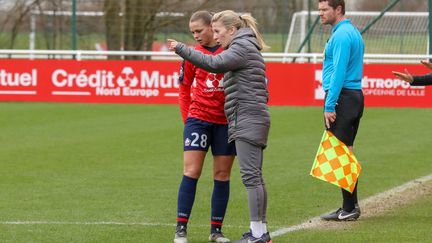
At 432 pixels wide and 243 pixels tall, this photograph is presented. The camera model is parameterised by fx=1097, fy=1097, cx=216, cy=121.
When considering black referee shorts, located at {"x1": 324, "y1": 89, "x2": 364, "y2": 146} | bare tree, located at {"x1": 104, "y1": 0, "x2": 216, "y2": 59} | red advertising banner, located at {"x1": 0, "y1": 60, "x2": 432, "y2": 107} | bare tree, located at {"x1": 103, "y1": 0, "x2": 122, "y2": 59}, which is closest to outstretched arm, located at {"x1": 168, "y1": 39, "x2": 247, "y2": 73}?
black referee shorts, located at {"x1": 324, "y1": 89, "x2": 364, "y2": 146}

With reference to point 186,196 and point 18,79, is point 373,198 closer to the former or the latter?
point 186,196

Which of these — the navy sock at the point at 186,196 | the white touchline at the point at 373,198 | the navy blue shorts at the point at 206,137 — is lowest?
the white touchline at the point at 373,198

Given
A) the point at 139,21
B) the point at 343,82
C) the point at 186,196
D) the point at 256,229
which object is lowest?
the point at 139,21

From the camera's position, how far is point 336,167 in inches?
357

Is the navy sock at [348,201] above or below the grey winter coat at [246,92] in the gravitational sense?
below

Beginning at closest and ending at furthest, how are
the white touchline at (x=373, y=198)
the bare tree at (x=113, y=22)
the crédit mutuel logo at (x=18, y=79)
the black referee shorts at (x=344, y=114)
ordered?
the white touchline at (x=373, y=198) → the black referee shorts at (x=344, y=114) → the crédit mutuel logo at (x=18, y=79) → the bare tree at (x=113, y=22)

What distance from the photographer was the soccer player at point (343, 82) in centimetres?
926

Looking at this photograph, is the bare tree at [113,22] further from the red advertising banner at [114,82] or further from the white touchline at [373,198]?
the white touchline at [373,198]

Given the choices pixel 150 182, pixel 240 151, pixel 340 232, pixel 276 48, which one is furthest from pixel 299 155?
pixel 276 48

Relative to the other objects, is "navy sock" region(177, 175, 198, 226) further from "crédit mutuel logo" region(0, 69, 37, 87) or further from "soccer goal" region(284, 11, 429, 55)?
"soccer goal" region(284, 11, 429, 55)

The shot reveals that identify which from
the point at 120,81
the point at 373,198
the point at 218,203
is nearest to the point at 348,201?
the point at 373,198

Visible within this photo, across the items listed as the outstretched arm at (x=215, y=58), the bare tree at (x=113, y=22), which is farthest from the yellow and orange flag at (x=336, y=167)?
the bare tree at (x=113, y=22)

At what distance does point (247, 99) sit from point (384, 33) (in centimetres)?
2491

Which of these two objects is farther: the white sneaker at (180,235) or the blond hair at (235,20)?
the white sneaker at (180,235)
